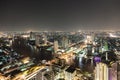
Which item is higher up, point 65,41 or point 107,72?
point 65,41

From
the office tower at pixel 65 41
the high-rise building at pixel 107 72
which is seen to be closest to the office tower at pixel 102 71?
the high-rise building at pixel 107 72

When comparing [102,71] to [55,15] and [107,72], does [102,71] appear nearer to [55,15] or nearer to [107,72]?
[107,72]

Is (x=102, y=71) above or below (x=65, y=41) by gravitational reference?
below

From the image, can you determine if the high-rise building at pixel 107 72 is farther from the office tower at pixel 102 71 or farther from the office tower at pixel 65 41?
the office tower at pixel 65 41

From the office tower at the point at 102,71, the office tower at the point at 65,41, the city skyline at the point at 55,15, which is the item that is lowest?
the office tower at the point at 102,71

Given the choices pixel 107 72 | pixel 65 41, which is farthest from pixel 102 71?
pixel 65 41

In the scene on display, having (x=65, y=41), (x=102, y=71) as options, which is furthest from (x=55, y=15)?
(x=102, y=71)

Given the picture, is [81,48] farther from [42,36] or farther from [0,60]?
[0,60]

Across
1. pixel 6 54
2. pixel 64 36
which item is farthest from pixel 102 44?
pixel 6 54

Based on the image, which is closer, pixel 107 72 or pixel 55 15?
pixel 107 72
